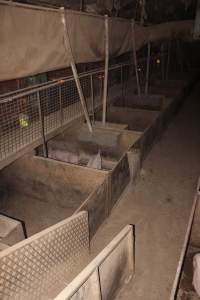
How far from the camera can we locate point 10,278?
2377 mm

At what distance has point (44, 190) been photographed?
4.74 m

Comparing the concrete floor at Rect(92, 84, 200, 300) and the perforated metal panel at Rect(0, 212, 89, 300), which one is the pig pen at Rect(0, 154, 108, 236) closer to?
the concrete floor at Rect(92, 84, 200, 300)

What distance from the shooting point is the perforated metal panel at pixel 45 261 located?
7.81ft

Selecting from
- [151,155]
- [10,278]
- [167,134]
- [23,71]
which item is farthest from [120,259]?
[167,134]

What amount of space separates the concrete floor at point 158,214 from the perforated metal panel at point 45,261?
682 millimetres

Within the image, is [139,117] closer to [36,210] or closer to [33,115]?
[33,115]

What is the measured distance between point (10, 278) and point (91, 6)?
785cm

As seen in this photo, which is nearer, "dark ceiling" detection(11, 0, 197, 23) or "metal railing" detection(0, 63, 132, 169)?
"metal railing" detection(0, 63, 132, 169)

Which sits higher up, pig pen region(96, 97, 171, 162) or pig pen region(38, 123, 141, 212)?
pig pen region(96, 97, 171, 162)

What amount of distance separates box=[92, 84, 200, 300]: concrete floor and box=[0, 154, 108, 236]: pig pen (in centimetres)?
59

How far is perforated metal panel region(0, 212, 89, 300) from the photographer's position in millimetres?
2381

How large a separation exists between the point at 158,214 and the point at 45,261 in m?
2.40

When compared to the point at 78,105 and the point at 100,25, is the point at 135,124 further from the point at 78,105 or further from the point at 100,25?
the point at 100,25

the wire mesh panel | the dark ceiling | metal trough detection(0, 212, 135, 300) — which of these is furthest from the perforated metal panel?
the dark ceiling
